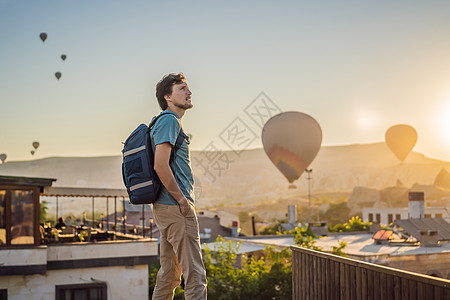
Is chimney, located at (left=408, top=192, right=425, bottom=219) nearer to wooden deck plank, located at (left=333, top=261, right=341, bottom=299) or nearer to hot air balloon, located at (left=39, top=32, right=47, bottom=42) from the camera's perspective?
wooden deck plank, located at (left=333, top=261, right=341, bottom=299)

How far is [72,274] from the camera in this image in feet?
54.1

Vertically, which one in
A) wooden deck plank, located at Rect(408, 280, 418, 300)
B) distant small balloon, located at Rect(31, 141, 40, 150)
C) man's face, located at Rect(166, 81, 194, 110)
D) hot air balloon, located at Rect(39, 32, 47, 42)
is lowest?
wooden deck plank, located at Rect(408, 280, 418, 300)

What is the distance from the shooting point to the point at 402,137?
86.4 m

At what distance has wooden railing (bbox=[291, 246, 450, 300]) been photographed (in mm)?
4387

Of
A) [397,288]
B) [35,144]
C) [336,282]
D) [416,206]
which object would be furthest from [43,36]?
[397,288]

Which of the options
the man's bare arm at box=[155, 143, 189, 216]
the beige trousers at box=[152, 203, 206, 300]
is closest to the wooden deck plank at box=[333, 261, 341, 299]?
the beige trousers at box=[152, 203, 206, 300]

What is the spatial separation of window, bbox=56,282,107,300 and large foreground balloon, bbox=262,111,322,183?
42.4m

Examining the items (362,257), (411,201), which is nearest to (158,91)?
(362,257)

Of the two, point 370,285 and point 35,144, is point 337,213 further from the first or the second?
point 370,285

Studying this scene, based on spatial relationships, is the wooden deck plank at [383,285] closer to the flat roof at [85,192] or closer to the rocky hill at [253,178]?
the flat roof at [85,192]

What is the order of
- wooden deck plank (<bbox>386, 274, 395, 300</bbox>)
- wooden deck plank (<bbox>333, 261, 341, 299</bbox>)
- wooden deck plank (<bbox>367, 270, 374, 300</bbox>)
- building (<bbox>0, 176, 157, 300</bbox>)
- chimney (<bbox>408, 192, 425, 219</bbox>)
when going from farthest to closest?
chimney (<bbox>408, 192, 425, 219</bbox>) < building (<bbox>0, 176, 157, 300</bbox>) < wooden deck plank (<bbox>333, 261, 341, 299</bbox>) < wooden deck plank (<bbox>367, 270, 374, 300</bbox>) < wooden deck plank (<bbox>386, 274, 395, 300</bbox>)

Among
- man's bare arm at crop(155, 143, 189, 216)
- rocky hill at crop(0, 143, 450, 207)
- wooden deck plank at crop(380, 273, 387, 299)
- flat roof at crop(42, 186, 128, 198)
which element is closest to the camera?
man's bare arm at crop(155, 143, 189, 216)

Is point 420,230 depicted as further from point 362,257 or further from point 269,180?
point 269,180

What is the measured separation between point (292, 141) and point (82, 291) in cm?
4322
